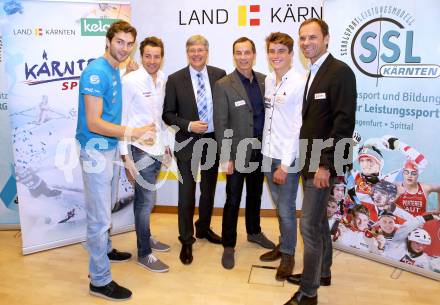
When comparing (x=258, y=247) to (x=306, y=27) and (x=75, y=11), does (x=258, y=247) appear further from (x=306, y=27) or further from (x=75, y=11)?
(x=75, y=11)

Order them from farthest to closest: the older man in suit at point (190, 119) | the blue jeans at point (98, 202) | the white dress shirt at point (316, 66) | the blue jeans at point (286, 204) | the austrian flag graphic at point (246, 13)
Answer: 1. the austrian flag graphic at point (246, 13)
2. the older man in suit at point (190, 119)
3. the blue jeans at point (286, 204)
4. the blue jeans at point (98, 202)
5. the white dress shirt at point (316, 66)

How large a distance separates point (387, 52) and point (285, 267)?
1.68 meters

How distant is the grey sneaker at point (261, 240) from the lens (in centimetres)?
350

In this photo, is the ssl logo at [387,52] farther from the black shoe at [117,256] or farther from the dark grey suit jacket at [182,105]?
the black shoe at [117,256]

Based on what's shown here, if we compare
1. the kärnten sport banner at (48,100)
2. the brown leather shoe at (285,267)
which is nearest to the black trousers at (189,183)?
the brown leather shoe at (285,267)

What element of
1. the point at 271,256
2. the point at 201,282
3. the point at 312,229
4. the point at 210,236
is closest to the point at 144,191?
the point at 201,282

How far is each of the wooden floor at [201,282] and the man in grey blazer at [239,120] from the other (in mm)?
459

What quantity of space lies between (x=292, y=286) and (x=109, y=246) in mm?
1417

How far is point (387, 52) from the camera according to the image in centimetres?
298

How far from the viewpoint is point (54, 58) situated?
10.7ft

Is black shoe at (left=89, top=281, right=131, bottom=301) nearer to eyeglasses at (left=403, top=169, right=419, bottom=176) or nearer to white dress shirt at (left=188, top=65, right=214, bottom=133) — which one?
white dress shirt at (left=188, top=65, right=214, bottom=133)

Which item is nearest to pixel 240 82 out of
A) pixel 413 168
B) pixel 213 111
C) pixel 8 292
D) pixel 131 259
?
pixel 213 111

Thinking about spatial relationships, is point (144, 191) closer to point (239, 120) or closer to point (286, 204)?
point (239, 120)

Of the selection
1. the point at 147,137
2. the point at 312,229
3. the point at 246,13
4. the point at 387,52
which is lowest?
the point at 312,229
